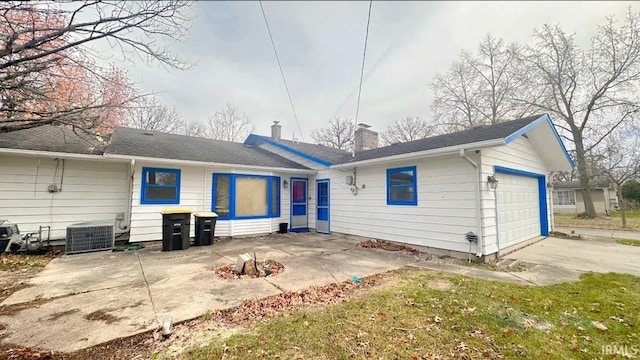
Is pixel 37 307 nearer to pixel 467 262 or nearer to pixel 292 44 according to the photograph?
pixel 467 262

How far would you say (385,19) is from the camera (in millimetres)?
6496

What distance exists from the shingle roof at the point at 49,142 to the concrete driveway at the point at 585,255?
11.4 m

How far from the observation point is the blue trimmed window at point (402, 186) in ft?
23.2

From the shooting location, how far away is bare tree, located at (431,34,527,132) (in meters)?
18.6

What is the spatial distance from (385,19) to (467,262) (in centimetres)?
627

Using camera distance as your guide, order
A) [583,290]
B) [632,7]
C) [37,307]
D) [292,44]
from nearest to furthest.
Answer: [37,307] → [583,290] → [292,44] → [632,7]

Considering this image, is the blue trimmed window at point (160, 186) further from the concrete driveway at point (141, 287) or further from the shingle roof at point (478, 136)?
the shingle roof at point (478, 136)

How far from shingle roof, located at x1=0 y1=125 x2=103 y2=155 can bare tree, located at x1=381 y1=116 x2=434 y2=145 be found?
24.9 m

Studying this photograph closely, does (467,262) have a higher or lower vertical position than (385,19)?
lower

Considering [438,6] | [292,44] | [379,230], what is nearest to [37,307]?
[379,230]

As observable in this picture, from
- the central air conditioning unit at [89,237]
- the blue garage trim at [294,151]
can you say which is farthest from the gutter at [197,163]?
the central air conditioning unit at [89,237]

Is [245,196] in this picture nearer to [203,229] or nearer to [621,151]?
[203,229]

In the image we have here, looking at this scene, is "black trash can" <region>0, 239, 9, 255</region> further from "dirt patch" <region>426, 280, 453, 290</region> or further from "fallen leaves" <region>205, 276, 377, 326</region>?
"dirt patch" <region>426, 280, 453, 290</region>

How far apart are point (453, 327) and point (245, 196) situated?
762cm
